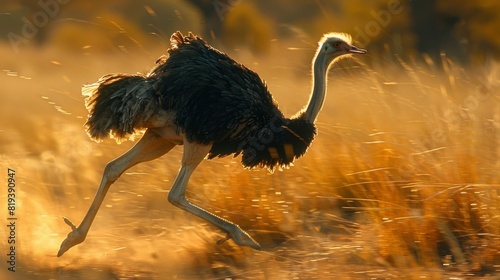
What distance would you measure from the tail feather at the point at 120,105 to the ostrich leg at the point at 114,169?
22 cm

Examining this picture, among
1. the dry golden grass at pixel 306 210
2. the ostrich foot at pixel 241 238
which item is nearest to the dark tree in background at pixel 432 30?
the dry golden grass at pixel 306 210

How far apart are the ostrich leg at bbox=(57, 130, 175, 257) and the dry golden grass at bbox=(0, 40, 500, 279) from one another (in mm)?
155

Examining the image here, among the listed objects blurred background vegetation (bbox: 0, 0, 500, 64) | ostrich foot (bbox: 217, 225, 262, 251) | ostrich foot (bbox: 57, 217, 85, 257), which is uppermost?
blurred background vegetation (bbox: 0, 0, 500, 64)

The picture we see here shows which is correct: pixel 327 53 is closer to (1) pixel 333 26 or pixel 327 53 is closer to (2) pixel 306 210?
(2) pixel 306 210

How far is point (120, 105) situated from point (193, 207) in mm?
744

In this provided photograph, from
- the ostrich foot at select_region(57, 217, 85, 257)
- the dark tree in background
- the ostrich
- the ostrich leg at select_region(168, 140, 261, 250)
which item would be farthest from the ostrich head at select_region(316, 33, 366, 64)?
the dark tree in background

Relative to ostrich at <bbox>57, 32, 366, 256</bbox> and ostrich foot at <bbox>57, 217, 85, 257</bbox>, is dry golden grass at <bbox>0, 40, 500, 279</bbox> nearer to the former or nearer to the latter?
ostrich foot at <bbox>57, 217, 85, 257</bbox>

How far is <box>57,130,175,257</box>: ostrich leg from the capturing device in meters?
7.37

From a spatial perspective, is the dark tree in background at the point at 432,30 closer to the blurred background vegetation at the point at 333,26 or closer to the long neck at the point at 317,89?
the blurred background vegetation at the point at 333,26

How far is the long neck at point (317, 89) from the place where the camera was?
7602 millimetres

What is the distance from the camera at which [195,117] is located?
7141mm

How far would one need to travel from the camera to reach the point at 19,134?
1187 centimetres

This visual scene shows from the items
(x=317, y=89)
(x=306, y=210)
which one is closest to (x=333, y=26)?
(x=306, y=210)

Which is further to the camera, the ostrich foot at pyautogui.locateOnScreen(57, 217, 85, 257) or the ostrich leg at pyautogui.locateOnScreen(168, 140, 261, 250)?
the ostrich foot at pyautogui.locateOnScreen(57, 217, 85, 257)
